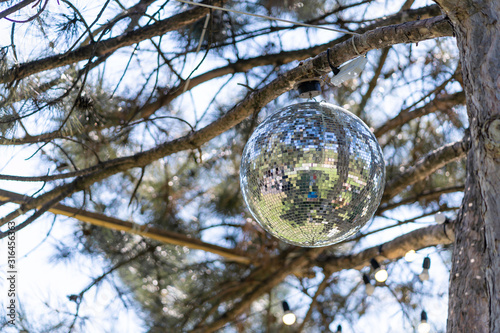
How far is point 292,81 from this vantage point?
155cm

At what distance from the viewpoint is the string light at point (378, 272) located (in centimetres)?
284

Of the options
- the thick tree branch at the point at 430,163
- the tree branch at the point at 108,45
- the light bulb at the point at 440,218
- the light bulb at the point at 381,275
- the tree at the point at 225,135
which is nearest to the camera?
the tree at the point at 225,135

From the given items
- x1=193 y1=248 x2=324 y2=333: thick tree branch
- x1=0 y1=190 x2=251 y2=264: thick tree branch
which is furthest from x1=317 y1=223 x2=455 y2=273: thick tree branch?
x1=0 y1=190 x2=251 y2=264: thick tree branch

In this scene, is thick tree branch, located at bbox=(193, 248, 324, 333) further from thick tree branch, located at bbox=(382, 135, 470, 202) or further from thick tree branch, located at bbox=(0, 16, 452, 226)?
thick tree branch, located at bbox=(0, 16, 452, 226)

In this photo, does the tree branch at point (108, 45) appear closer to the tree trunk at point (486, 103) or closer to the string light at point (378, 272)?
the tree trunk at point (486, 103)

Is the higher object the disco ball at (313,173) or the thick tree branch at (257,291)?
the thick tree branch at (257,291)

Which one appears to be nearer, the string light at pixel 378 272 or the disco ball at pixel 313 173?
the disco ball at pixel 313 173

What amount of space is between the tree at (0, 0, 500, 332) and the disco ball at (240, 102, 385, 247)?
0.72 feet

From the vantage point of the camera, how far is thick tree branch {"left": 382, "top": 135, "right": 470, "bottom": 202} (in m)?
2.37

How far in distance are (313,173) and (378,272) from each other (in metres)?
1.93

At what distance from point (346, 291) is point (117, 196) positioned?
1.80 metres

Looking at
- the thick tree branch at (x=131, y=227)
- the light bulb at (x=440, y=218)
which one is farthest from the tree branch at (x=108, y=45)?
the light bulb at (x=440, y=218)

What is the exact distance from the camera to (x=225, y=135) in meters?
3.29

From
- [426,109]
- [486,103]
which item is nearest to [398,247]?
[426,109]
